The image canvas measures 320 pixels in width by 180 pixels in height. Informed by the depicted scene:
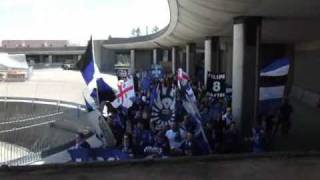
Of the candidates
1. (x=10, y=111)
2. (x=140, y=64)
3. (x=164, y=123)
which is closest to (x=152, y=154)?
(x=164, y=123)

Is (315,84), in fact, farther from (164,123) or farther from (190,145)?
(190,145)

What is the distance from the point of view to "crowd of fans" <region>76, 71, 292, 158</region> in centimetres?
1294

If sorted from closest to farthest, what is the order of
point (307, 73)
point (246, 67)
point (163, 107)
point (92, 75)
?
point (163, 107), point (92, 75), point (246, 67), point (307, 73)

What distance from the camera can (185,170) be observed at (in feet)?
22.2

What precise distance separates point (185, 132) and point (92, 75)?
6296 mm

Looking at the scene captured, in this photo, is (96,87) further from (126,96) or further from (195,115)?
(195,115)

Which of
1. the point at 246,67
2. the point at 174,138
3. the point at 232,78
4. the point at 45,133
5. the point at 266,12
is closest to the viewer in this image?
the point at 174,138

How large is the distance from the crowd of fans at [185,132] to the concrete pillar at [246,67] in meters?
1.94

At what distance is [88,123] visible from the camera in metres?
22.4

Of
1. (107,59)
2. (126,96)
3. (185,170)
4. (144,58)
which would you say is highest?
(185,170)

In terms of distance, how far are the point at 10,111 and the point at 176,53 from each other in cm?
3622

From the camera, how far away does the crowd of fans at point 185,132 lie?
1294 centimetres

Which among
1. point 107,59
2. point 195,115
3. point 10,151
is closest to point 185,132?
point 195,115

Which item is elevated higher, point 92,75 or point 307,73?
point 92,75
